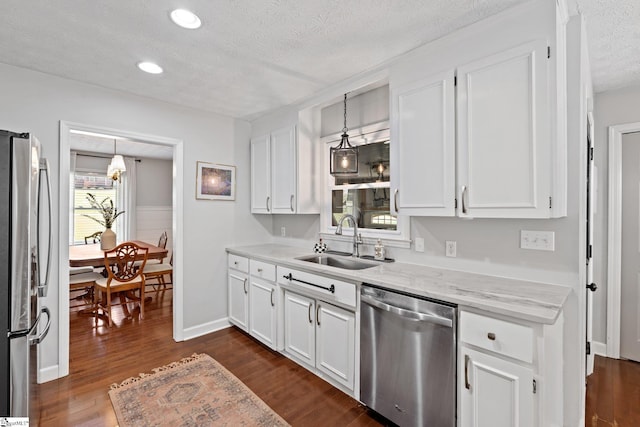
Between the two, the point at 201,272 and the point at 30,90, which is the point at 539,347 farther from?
the point at 30,90

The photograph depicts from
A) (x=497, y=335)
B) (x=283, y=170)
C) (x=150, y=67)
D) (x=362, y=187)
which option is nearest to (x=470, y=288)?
(x=497, y=335)

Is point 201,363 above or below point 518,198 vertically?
below

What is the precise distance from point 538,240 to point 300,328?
1.84 m

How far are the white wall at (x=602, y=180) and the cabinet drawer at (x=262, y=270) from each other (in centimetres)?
297

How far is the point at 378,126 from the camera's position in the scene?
2801 mm

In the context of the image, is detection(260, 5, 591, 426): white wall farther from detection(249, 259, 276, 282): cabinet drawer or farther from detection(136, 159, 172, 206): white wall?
detection(136, 159, 172, 206): white wall

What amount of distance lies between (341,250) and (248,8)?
2167mm

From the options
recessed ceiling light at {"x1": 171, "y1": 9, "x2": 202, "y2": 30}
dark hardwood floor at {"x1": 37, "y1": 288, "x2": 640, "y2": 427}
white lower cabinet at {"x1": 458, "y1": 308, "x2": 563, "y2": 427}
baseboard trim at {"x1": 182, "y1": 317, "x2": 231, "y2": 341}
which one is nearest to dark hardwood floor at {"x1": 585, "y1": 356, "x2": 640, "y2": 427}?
dark hardwood floor at {"x1": 37, "y1": 288, "x2": 640, "y2": 427}

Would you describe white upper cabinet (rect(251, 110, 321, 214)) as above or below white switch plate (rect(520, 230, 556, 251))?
above

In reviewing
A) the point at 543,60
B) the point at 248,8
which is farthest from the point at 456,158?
the point at 248,8

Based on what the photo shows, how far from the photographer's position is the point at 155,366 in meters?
2.69

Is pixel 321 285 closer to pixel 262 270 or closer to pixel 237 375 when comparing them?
pixel 262 270

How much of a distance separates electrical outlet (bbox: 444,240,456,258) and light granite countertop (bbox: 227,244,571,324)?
0.12 meters

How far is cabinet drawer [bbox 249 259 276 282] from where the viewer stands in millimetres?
2861
